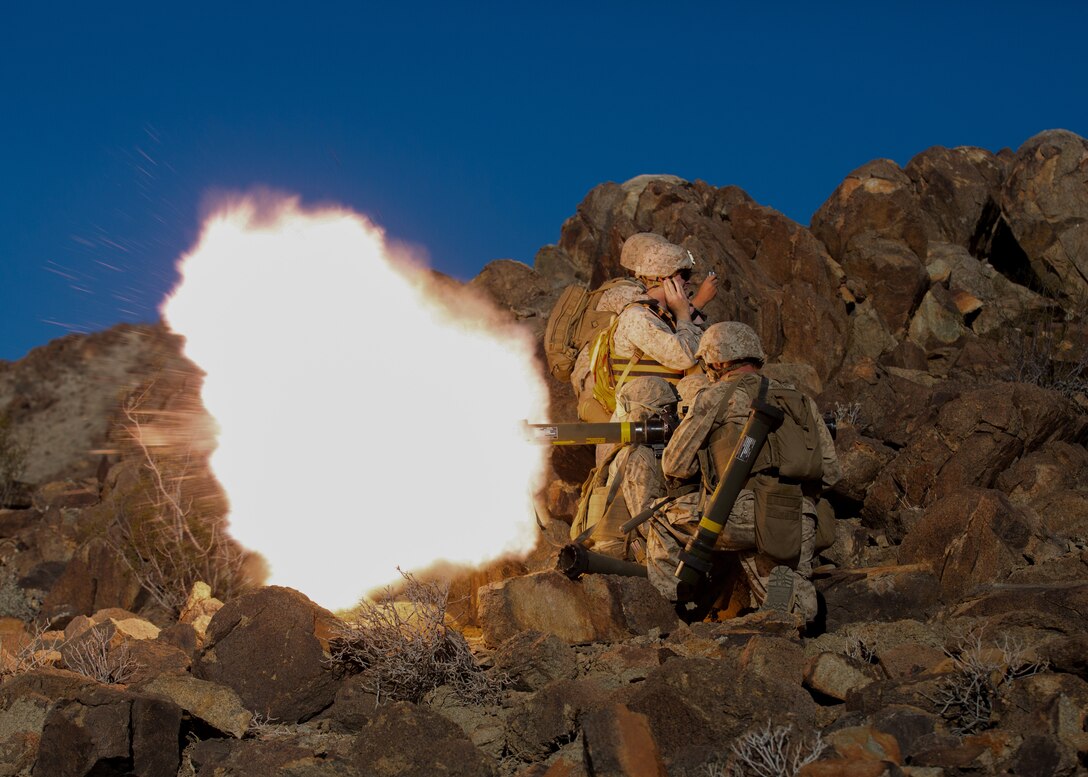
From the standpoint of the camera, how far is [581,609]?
7742 mm

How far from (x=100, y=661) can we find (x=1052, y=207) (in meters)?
17.7

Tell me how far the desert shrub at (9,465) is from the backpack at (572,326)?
13328mm

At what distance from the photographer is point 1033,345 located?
46.4ft

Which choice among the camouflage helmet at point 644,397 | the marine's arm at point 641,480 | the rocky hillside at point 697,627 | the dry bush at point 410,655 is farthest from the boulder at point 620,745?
the camouflage helmet at point 644,397

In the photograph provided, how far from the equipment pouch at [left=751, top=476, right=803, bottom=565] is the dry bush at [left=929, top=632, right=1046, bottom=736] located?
182 centimetres

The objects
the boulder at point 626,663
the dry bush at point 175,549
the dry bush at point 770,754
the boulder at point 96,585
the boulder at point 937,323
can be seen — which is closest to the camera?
the dry bush at point 770,754

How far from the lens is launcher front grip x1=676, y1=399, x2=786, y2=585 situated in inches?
283

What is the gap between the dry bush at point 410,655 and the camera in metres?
6.63

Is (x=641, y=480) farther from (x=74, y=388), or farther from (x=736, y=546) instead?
(x=74, y=388)

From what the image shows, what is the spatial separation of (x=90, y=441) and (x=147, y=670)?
1865cm

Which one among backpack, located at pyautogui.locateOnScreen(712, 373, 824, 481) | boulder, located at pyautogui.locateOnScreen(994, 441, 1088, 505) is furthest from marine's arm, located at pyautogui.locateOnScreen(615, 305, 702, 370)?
boulder, located at pyautogui.locateOnScreen(994, 441, 1088, 505)

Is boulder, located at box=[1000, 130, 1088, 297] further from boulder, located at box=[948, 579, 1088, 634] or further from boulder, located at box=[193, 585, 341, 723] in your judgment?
boulder, located at box=[193, 585, 341, 723]

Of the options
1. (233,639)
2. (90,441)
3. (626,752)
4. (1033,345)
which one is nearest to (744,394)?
(626,752)

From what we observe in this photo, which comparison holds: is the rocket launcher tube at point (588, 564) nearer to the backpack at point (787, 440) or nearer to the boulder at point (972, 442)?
the backpack at point (787, 440)
